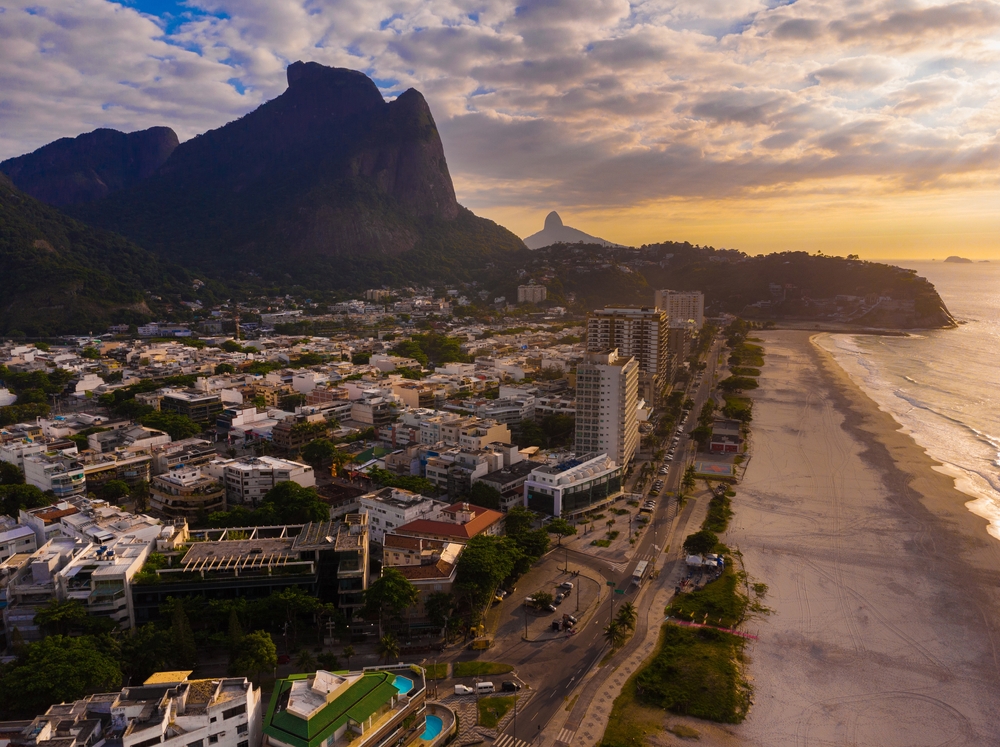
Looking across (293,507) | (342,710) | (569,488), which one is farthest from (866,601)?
(293,507)

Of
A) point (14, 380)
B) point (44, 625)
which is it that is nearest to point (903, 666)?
point (44, 625)

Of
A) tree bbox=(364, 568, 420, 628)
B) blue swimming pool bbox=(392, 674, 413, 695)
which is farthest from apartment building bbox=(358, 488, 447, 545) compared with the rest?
blue swimming pool bbox=(392, 674, 413, 695)

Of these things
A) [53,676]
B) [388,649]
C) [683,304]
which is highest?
[683,304]

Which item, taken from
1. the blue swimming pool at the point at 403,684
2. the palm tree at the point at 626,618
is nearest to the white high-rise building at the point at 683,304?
the palm tree at the point at 626,618

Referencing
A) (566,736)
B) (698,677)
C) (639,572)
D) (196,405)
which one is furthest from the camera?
(196,405)

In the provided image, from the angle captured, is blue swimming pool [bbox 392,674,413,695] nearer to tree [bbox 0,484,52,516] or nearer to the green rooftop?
the green rooftop

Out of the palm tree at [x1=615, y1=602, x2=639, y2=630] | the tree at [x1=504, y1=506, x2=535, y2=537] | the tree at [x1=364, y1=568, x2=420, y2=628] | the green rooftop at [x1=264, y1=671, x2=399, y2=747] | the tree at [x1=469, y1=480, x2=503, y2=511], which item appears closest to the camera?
the green rooftop at [x1=264, y1=671, x2=399, y2=747]

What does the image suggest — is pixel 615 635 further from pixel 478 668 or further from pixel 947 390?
pixel 947 390

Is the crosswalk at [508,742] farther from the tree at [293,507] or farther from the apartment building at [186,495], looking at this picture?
the apartment building at [186,495]
